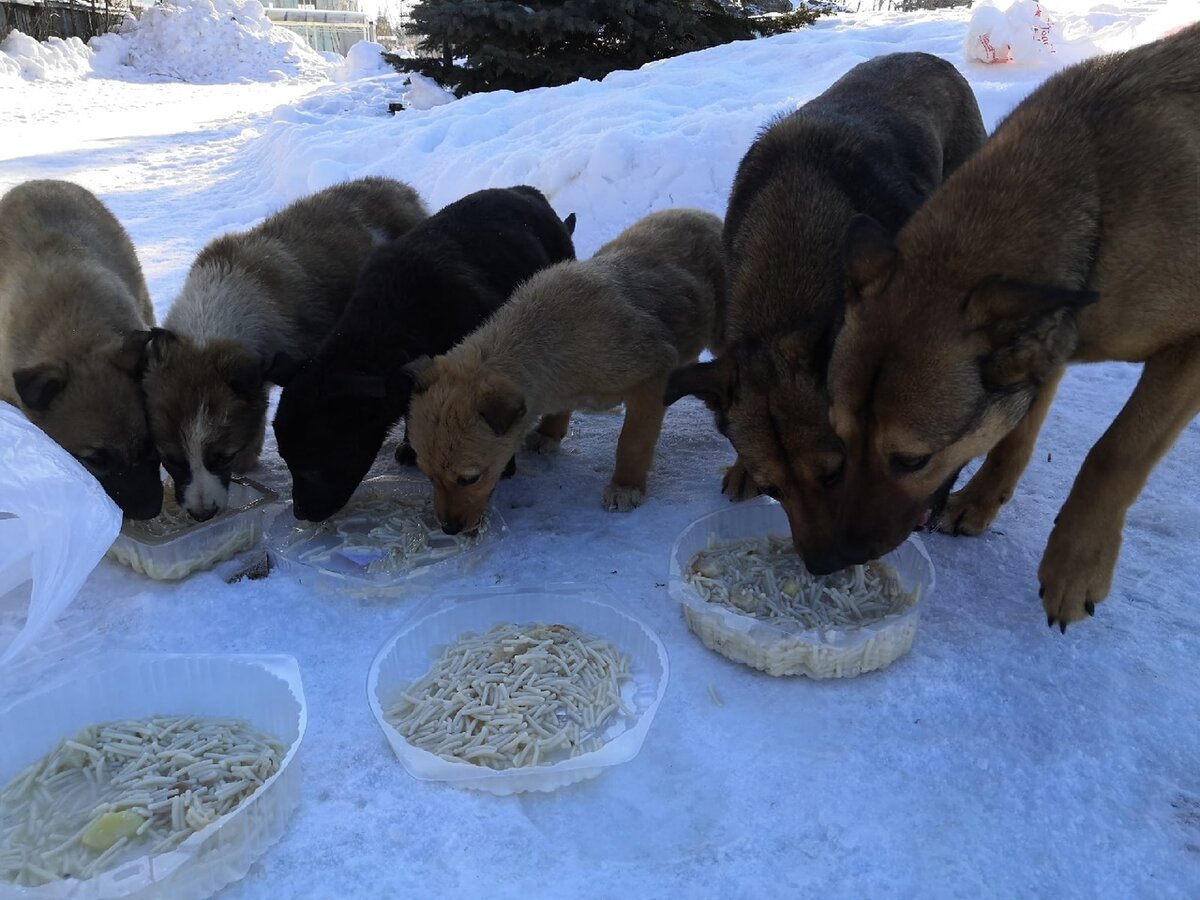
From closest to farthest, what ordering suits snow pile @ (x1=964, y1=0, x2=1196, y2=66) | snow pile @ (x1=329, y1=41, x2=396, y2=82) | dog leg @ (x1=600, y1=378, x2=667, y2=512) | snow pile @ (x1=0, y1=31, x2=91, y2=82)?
Answer: dog leg @ (x1=600, y1=378, x2=667, y2=512) < snow pile @ (x1=964, y1=0, x2=1196, y2=66) < snow pile @ (x1=0, y1=31, x2=91, y2=82) < snow pile @ (x1=329, y1=41, x2=396, y2=82)

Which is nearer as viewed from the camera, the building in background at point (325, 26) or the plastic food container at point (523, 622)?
the plastic food container at point (523, 622)

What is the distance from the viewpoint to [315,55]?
32.9 meters

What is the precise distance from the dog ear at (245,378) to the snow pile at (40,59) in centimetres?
2288

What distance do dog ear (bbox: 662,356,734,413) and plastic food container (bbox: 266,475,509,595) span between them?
4.13 feet

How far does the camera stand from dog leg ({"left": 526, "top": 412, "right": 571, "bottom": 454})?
5609 millimetres

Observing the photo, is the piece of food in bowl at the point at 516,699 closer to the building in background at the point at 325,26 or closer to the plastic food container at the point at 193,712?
the plastic food container at the point at 193,712

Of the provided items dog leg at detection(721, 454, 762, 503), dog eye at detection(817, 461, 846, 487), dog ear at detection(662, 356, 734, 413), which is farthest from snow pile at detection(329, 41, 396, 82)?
dog eye at detection(817, 461, 846, 487)

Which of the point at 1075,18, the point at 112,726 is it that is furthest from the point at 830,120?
the point at 1075,18

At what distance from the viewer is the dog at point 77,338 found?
446 cm

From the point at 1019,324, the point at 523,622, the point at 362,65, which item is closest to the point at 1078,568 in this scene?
the point at 1019,324

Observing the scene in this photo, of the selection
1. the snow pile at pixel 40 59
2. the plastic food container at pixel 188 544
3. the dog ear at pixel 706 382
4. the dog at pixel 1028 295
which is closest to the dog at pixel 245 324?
the plastic food container at pixel 188 544

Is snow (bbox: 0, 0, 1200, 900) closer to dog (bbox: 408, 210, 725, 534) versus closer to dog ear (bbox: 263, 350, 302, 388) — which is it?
dog (bbox: 408, 210, 725, 534)

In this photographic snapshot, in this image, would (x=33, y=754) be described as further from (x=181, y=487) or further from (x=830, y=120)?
(x=830, y=120)

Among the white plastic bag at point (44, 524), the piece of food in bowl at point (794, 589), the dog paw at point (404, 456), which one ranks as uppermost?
the white plastic bag at point (44, 524)
